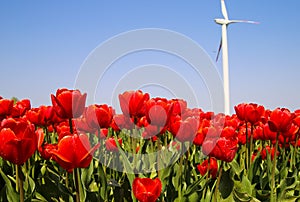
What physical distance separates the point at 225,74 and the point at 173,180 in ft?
43.8

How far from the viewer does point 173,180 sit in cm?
358

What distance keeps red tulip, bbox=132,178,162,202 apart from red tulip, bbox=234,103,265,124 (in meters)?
2.33

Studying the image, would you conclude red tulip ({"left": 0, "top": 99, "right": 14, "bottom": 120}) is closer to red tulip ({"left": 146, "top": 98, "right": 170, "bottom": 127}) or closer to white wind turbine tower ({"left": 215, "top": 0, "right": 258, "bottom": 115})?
red tulip ({"left": 146, "top": 98, "right": 170, "bottom": 127})

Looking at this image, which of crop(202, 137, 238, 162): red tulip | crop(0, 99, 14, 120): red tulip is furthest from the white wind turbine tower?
crop(202, 137, 238, 162): red tulip

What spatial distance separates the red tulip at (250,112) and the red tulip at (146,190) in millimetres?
2330

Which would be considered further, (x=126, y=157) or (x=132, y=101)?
(x=132, y=101)

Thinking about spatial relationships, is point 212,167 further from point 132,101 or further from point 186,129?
point 132,101

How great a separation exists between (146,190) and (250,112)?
7.83 feet

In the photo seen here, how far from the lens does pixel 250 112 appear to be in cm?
452

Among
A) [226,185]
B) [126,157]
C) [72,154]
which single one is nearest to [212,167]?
[226,185]

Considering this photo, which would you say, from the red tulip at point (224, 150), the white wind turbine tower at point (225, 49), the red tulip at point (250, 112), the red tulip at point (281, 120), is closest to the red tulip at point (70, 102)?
the red tulip at point (224, 150)

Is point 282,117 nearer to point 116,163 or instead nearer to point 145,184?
point 116,163

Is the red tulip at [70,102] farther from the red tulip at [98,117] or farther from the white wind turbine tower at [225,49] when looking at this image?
the white wind turbine tower at [225,49]

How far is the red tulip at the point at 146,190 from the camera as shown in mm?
2392
